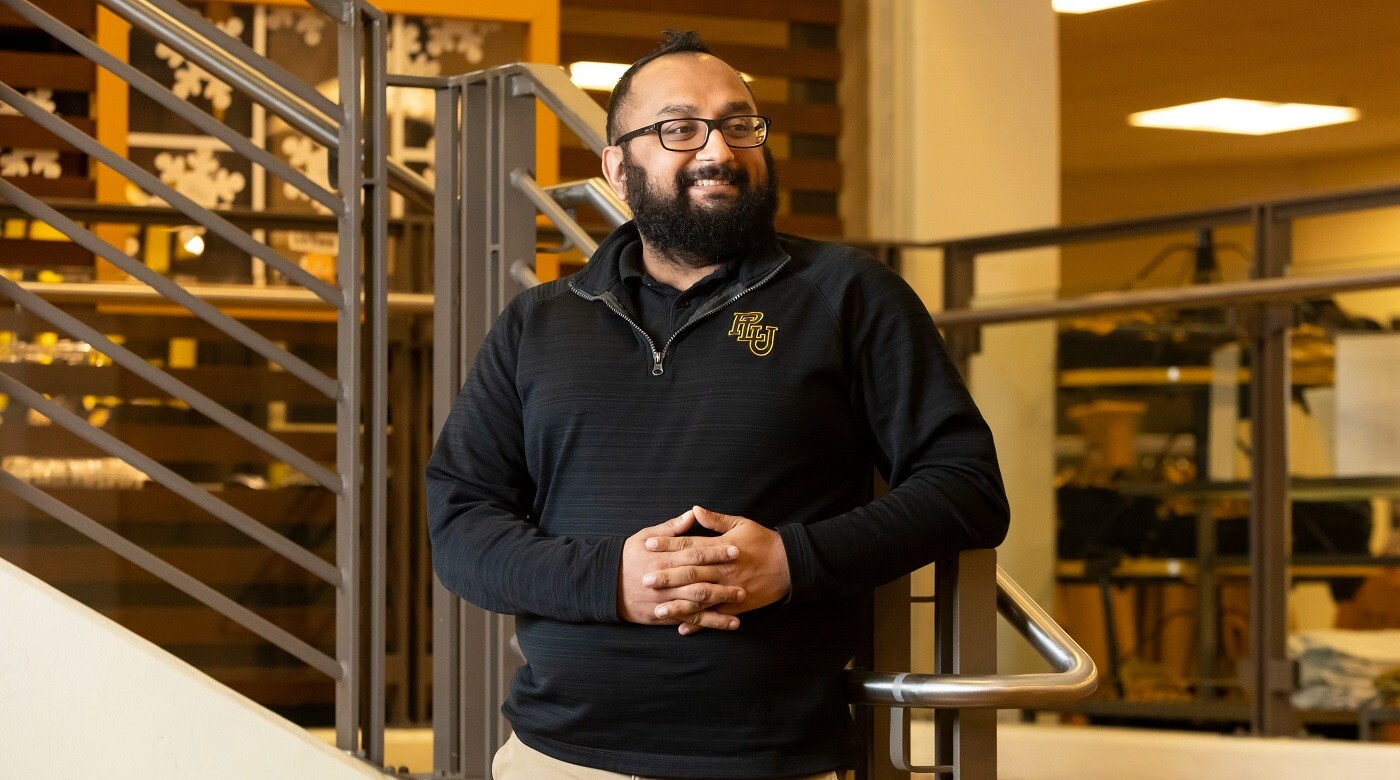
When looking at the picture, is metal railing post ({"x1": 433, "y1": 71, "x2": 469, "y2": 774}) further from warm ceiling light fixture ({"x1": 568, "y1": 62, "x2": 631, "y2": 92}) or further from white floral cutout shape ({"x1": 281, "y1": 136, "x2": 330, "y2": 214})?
warm ceiling light fixture ({"x1": 568, "y1": 62, "x2": 631, "y2": 92})

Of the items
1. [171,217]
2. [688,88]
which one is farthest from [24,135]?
[688,88]

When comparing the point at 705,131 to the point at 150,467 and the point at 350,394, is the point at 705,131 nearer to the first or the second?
the point at 350,394

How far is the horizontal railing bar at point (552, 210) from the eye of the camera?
2.11m

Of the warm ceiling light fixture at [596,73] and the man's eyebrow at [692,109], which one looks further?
the warm ceiling light fixture at [596,73]

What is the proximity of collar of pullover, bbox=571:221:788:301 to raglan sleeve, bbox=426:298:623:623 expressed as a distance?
0.09 metres

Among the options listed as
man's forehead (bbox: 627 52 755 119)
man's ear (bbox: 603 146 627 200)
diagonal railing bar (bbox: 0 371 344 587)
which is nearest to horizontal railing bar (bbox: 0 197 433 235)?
diagonal railing bar (bbox: 0 371 344 587)

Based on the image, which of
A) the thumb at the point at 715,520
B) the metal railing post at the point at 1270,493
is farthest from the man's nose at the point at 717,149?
the metal railing post at the point at 1270,493

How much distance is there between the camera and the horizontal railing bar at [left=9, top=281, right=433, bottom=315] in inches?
153

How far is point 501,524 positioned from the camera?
5.41 feet

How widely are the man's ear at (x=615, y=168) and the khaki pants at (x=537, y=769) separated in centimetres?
58

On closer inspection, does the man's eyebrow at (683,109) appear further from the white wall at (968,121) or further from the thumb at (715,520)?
the white wall at (968,121)

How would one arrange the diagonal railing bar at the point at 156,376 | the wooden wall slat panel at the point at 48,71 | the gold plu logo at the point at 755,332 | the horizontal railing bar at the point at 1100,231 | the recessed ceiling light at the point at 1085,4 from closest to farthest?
1. the gold plu logo at the point at 755,332
2. the diagonal railing bar at the point at 156,376
3. the horizontal railing bar at the point at 1100,231
4. the wooden wall slat panel at the point at 48,71
5. the recessed ceiling light at the point at 1085,4

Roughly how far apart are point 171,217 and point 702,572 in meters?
3.26

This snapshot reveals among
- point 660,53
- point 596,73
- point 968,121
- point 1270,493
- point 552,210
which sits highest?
point 596,73
